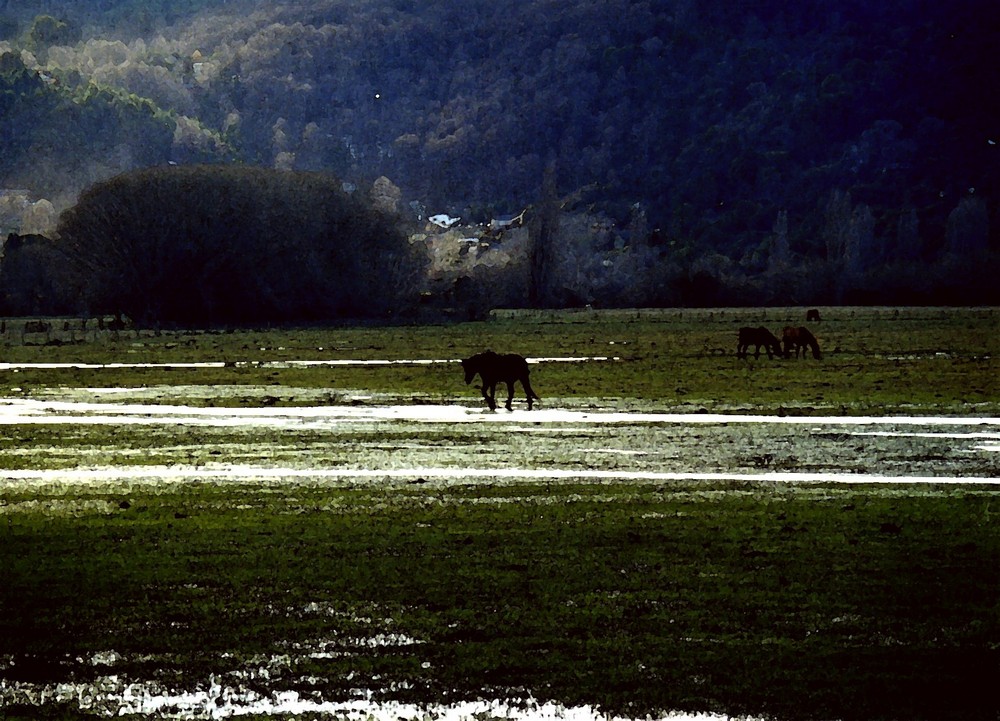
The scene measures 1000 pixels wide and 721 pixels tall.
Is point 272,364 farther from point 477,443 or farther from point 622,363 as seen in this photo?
point 477,443

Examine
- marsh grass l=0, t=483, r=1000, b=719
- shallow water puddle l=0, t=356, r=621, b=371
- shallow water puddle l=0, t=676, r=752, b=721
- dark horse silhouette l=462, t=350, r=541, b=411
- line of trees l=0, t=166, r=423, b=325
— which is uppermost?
line of trees l=0, t=166, r=423, b=325

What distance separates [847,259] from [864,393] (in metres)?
151

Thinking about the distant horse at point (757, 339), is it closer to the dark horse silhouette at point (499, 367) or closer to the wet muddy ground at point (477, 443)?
the wet muddy ground at point (477, 443)

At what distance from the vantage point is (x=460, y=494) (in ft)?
68.1

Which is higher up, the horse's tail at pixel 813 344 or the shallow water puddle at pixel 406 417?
the horse's tail at pixel 813 344

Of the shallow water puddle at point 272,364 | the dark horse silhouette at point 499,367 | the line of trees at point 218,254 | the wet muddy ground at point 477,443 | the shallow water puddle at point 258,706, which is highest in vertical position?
the line of trees at point 218,254

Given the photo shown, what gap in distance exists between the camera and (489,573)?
14.4 m

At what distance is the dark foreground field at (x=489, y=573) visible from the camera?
10273 mm

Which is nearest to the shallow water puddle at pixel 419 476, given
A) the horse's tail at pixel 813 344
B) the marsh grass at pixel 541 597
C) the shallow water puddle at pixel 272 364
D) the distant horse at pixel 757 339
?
the marsh grass at pixel 541 597

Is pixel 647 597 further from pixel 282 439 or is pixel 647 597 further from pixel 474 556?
pixel 282 439

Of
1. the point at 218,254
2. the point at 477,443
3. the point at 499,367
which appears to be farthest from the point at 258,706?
the point at 218,254

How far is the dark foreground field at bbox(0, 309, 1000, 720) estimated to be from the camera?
10.3 meters

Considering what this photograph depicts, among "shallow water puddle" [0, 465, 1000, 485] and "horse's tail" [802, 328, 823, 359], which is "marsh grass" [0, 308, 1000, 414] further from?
"shallow water puddle" [0, 465, 1000, 485]

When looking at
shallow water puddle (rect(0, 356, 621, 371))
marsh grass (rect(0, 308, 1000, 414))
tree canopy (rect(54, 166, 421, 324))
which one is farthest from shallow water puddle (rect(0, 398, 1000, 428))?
tree canopy (rect(54, 166, 421, 324))
